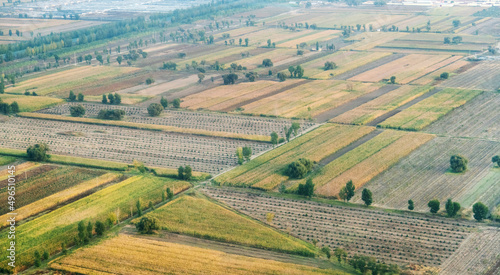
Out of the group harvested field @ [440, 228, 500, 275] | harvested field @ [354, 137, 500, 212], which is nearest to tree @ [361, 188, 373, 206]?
harvested field @ [354, 137, 500, 212]

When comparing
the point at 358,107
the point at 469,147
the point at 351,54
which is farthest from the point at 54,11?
the point at 469,147

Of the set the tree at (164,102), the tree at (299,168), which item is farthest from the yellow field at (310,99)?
the tree at (299,168)

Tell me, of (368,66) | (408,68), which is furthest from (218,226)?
(368,66)

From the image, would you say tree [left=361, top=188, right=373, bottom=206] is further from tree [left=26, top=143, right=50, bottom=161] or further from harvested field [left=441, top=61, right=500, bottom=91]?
harvested field [left=441, top=61, right=500, bottom=91]

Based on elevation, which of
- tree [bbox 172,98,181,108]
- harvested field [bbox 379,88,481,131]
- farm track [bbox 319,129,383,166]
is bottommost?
farm track [bbox 319,129,383,166]

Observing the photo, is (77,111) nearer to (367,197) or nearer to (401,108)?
(401,108)
